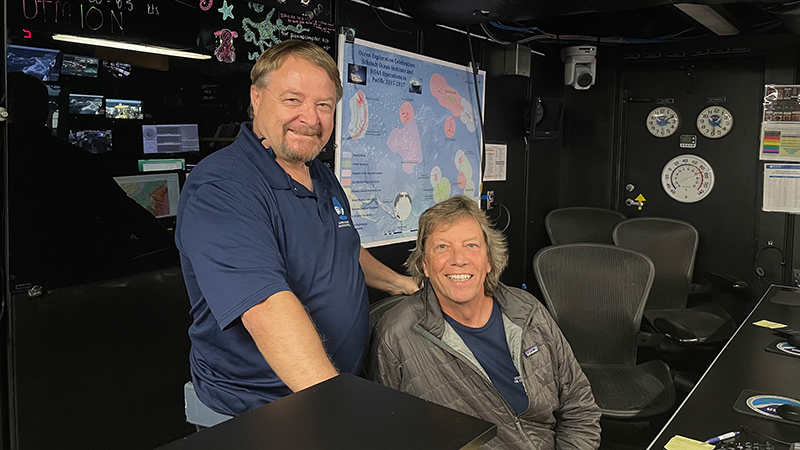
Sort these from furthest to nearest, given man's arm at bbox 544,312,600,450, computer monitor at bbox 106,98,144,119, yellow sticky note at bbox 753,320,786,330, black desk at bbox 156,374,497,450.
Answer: yellow sticky note at bbox 753,320,786,330 → computer monitor at bbox 106,98,144,119 → man's arm at bbox 544,312,600,450 → black desk at bbox 156,374,497,450

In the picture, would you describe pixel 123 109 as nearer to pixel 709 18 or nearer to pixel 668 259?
pixel 668 259

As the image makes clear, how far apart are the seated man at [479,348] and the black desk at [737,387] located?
33 centimetres

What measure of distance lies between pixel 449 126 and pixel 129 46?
2193 mm

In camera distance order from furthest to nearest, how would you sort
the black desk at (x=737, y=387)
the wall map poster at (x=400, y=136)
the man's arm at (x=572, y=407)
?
the wall map poster at (x=400, y=136)
the man's arm at (x=572, y=407)
the black desk at (x=737, y=387)

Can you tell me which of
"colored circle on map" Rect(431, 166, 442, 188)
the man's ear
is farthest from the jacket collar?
"colored circle on map" Rect(431, 166, 442, 188)

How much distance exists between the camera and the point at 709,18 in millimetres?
4195

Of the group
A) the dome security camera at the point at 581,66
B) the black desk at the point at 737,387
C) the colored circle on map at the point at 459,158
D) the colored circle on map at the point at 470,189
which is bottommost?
the black desk at the point at 737,387

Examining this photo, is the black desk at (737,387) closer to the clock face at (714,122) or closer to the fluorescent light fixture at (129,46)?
the fluorescent light fixture at (129,46)

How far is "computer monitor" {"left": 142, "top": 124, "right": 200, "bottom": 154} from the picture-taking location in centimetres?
233

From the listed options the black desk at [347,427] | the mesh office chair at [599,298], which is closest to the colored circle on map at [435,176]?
the mesh office chair at [599,298]

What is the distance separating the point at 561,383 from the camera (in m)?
1.96

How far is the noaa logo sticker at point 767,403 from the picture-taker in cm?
174

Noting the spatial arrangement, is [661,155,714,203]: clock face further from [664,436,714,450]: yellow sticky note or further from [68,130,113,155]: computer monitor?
[68,130,113,155]: computer monitor

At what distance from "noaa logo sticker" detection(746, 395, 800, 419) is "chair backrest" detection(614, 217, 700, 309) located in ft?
7.42
